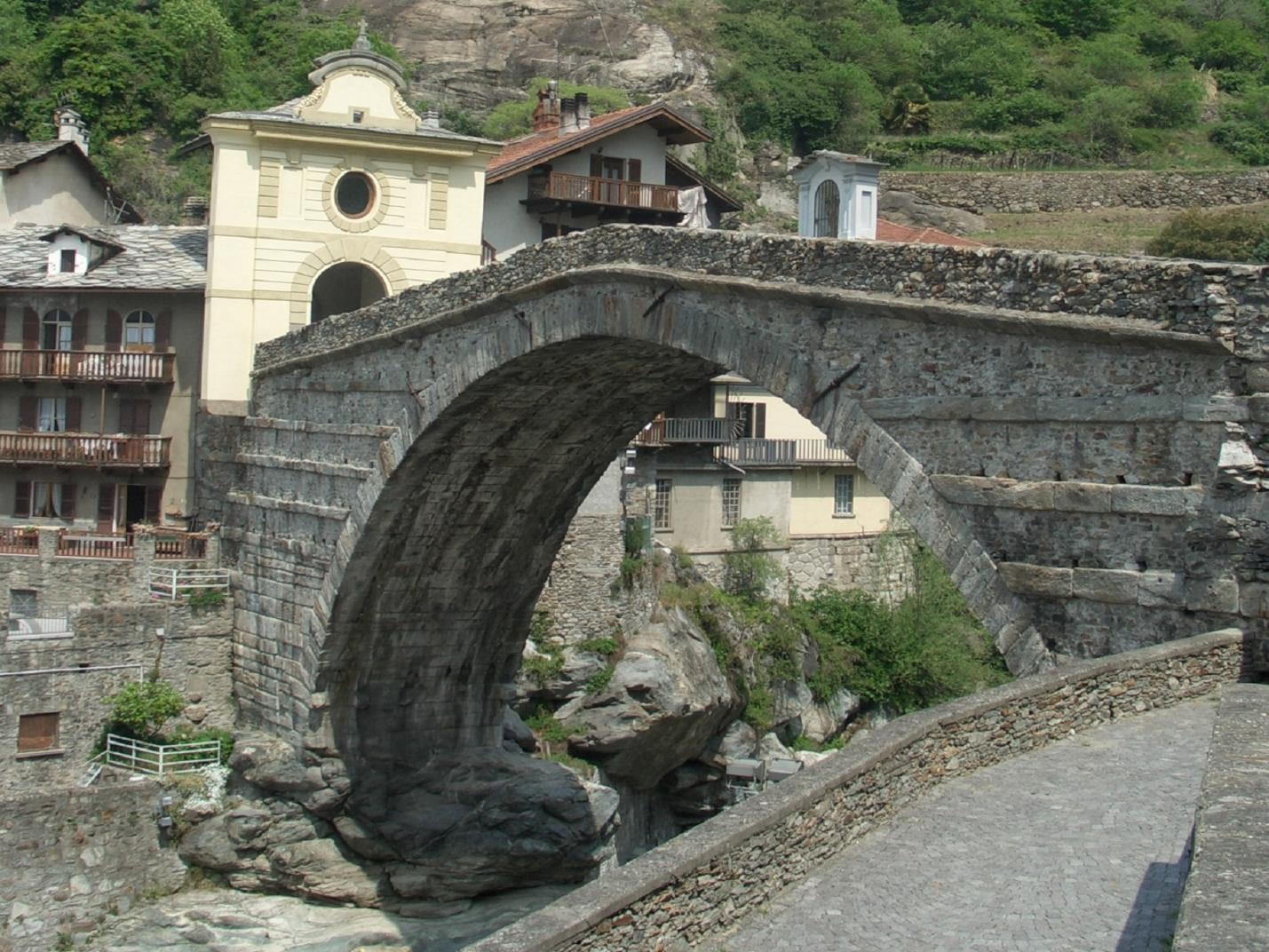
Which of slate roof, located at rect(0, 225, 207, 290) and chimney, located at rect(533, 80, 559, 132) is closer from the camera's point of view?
slate roof, located at rect(0, 225, 207, 290)

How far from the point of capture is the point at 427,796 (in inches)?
897

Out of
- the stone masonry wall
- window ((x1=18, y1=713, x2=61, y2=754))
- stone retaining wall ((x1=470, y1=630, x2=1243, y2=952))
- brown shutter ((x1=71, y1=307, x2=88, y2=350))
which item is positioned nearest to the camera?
stone retaining wall ((x1=470, y1=630, x2=1243, y2=952))

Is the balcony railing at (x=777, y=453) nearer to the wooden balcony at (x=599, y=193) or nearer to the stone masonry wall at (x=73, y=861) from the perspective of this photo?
the wooden balcony at (x=599, y=193)

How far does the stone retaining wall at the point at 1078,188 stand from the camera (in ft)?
149

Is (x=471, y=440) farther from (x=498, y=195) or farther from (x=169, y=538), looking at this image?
(x=498, y=195)

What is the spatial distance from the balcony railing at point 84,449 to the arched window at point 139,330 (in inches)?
56.9

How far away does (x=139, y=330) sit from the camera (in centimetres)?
2536

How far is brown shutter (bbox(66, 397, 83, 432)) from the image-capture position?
85.2 ft

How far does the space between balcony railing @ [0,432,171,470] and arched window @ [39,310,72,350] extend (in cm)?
142

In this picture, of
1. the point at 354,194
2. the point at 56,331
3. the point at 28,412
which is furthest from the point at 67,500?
the point at 354,194

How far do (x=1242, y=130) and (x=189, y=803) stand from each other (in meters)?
42.6

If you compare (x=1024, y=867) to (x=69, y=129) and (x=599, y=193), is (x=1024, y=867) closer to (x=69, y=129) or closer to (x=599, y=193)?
(x=599, y=193)

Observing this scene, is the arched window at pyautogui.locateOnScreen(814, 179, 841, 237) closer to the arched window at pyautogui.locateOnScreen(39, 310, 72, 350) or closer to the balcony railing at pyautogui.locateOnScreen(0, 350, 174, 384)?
the balcony railing at pyautogui.locateOnScreen(0, 350, 174, 384)

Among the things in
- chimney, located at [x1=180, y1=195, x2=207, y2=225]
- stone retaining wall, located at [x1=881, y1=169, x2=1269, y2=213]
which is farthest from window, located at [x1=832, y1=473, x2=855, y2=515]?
stone retaining wall, located at [x1=881, y1=169, x2=1269, y2=213]
